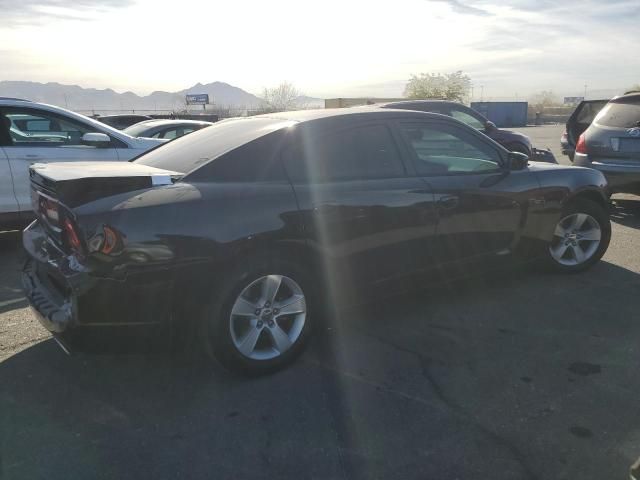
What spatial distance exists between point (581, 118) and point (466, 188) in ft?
21.5

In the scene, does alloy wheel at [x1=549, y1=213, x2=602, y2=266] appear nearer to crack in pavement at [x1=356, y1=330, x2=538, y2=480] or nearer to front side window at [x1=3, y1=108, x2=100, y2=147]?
crack in pavement at [x1=356, y1=330, x2=538, y2=480]

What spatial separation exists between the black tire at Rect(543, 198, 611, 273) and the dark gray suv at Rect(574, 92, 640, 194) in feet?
7.32

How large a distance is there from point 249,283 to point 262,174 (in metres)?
0.67

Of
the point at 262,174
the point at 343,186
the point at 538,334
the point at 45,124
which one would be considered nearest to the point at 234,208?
the point at 262,174

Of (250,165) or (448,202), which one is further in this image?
(448,202)

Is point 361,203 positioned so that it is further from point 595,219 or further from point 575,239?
point 595,219

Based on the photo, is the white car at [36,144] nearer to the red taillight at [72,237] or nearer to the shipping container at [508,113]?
the red taillight at [72,237]

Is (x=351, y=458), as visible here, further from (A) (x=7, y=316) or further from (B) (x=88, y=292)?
(A) (x=7, y=316)

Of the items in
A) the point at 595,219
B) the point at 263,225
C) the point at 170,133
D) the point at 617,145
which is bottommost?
the point at 595,219

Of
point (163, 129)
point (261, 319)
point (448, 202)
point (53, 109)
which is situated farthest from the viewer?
point (163, 129)

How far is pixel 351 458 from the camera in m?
2.46

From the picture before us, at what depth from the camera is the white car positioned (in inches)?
219

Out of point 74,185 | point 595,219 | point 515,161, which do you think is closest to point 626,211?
point 595,219

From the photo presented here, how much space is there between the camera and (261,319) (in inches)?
122
